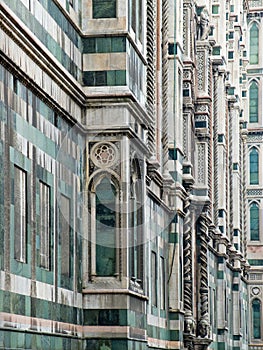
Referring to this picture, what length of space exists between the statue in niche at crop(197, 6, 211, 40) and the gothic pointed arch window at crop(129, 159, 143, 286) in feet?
57.1

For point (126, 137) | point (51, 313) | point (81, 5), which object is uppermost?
point (81, 5)

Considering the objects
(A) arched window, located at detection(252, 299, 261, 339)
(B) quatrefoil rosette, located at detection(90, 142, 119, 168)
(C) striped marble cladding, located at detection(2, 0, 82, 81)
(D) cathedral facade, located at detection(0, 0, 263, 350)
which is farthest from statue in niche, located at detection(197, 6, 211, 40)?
(A) arched window, located at detection(252, 299, 261, 339)

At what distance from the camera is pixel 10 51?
52.5 feet

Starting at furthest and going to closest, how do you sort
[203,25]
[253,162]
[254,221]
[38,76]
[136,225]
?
1. [253,162]
2. [254,221]
3. [203,25]
4. [136,225]
5. [38,76]

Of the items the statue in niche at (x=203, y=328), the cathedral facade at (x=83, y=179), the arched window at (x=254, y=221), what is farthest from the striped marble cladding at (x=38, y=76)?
the arched window at (x=254, y=221)

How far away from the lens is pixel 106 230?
19625 millimetres

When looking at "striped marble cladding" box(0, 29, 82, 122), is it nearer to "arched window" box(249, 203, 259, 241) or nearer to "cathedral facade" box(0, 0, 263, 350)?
"cathedral facade" box(0, 0, 263, 350)

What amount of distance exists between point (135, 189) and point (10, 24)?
17.6 ft

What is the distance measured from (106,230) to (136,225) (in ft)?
3.06

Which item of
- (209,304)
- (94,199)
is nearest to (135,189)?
(94,199)

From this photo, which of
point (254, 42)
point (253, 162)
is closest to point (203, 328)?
point (253, 162)

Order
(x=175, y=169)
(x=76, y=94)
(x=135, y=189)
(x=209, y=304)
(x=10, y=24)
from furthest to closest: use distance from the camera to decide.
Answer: (x=209, y=304), (x=175, y=169), (x=135, y=189), (x=76, y=94), (x=10, y=24)

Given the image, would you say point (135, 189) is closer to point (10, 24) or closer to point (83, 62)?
point (83, 62)

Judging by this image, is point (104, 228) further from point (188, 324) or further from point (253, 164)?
point (253, 164)
